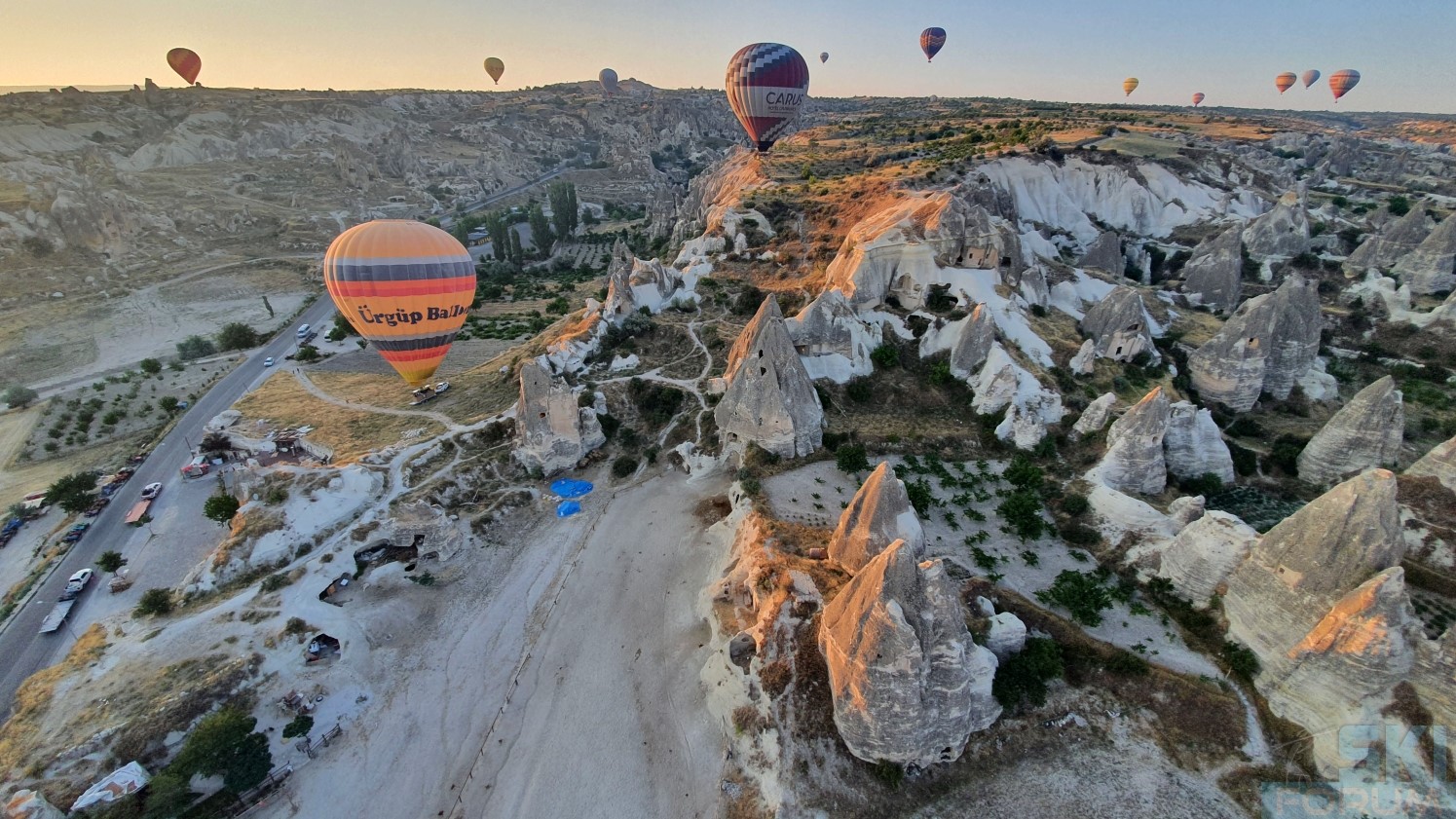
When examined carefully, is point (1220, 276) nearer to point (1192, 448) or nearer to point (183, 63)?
point (1192, 448)

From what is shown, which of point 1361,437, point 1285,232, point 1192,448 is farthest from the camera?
point 1285,232

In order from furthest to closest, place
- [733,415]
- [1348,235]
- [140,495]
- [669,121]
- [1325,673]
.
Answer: [669,121] → [1348,235] → [140,495] → [733,415] → [1325,673]

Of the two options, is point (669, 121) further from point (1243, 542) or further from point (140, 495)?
point (1243, 542)

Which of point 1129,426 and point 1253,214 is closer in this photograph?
point 1129,426

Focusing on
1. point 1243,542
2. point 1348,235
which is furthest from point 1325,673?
point 1348,235

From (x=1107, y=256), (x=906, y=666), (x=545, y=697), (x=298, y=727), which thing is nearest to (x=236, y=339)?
(x=298, y=727)

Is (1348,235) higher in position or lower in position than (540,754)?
higher
